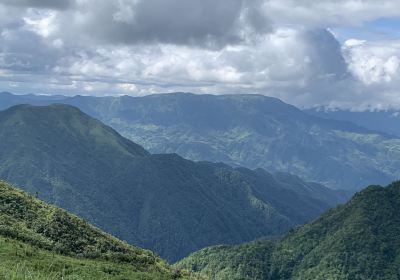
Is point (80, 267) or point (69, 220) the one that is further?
point (69, 220)

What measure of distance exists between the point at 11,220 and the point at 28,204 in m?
16.7

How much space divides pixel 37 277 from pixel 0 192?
430 ft

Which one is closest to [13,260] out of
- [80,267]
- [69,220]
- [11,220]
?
[80,267]

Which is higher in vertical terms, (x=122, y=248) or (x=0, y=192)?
(x=0, y=192)

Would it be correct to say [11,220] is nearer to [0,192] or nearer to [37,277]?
[0,192]

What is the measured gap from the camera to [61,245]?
119 meters

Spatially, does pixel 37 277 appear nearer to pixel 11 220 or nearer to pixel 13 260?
pixel 13 260

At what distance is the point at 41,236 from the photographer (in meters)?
120

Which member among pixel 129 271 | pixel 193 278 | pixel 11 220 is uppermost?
pixel 11 220

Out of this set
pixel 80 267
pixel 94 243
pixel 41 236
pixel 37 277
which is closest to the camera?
pixel 37 277

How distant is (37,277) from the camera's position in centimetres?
1686

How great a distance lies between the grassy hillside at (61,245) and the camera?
324 feet

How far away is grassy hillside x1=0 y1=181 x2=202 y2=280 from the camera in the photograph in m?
98.8

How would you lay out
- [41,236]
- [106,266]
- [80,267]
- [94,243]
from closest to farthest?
[80,267] → [106,266] → [41,236] → [94,243]
